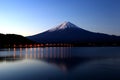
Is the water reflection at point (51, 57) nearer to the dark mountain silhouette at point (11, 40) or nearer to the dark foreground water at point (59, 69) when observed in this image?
the dark foreground water at point (59, 69)

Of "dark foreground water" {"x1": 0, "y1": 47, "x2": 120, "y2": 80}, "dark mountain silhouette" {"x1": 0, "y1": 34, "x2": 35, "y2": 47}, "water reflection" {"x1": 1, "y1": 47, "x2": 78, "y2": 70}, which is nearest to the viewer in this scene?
"dark foreground water" {"x1": 0, "y1": 47, "x2": 120, "y2": 80}

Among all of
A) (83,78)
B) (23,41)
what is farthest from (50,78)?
(23,41)

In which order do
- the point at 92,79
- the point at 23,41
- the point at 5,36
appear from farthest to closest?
the point at 23,41 < the point at 5,36 < the point at 92,79

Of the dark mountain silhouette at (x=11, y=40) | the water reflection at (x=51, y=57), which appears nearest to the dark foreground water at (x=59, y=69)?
the water reflection at (x=51, y=57)

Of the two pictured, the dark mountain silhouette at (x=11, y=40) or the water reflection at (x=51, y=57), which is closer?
the water reflection at (x=51, y=57)

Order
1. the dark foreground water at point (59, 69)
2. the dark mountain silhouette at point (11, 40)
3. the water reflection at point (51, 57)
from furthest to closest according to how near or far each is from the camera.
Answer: the dark mountain silhouette at point (11, 40) → the water reflection at point (51, 57) → the dark foreground water at point (59, 69)

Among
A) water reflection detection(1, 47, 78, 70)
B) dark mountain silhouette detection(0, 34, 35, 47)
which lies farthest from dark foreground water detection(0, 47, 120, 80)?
dark mountain silhouette detection(0, 34, 35, 47)

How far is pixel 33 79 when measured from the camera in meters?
12.3

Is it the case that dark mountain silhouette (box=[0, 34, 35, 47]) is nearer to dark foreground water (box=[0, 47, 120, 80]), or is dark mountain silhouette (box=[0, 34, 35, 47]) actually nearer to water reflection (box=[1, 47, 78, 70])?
water reflection (box=[1, 47, 78, 70])

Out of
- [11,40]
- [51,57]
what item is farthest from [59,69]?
[11,40]

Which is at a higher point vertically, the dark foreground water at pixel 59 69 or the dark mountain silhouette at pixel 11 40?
the dark mountain silhouette at pixel 11 40

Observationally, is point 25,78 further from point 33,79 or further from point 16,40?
point 16,40

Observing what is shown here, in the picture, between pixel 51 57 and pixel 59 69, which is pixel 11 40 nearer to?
pixel 51 57

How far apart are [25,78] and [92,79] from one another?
413 cm
